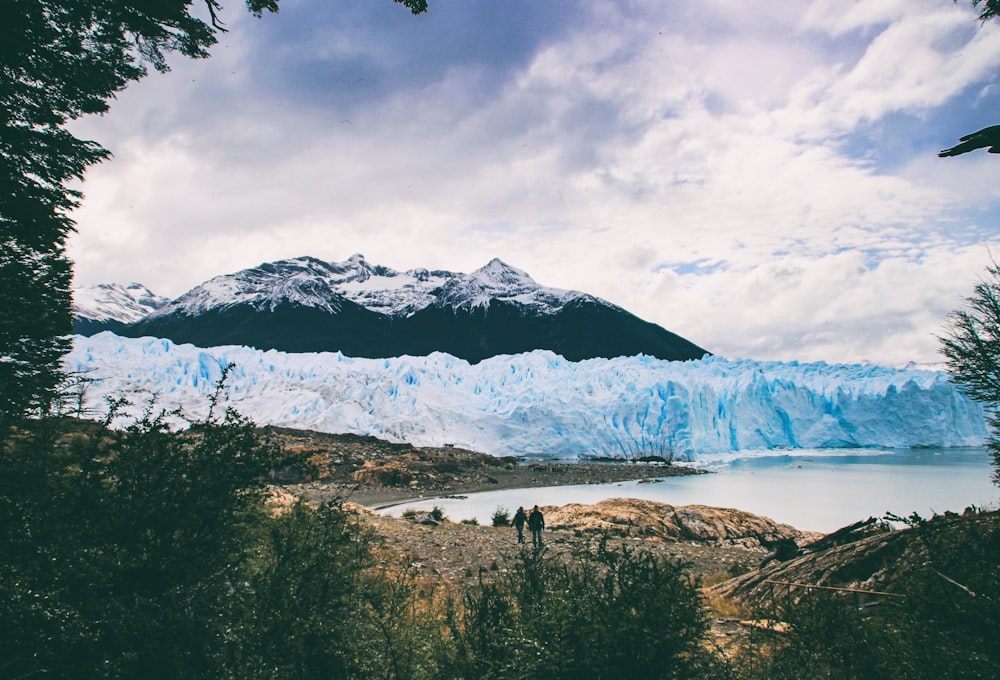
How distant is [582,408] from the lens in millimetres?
49812

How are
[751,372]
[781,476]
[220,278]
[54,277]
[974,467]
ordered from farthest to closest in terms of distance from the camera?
[220,278], [751,372], [974,467], [781,476], [54,277]

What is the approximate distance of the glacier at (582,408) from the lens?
47219 mm

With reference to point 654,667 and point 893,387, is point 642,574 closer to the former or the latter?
point 654,667

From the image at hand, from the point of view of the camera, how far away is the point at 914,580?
5133 mm

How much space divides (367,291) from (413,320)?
25765mm

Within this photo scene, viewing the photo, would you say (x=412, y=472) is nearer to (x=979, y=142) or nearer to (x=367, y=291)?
(x=979, y=142)

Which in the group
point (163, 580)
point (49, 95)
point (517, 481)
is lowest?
point (517, 481)

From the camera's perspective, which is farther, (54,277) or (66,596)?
(54,277)

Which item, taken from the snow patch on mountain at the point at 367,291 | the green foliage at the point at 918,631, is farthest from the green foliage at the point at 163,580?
the snow patch on mountain at the point at 367,291

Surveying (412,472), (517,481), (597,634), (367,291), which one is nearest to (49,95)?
(597,634)

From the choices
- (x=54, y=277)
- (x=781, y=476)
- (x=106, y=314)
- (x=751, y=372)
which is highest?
(x=106, y=314)

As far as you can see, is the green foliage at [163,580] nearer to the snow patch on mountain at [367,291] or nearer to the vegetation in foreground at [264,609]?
the vegetation in foreground at [264,609]

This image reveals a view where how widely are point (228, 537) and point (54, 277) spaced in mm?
9391

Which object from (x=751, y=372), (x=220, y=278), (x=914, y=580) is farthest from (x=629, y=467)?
(x=220, y=278)
